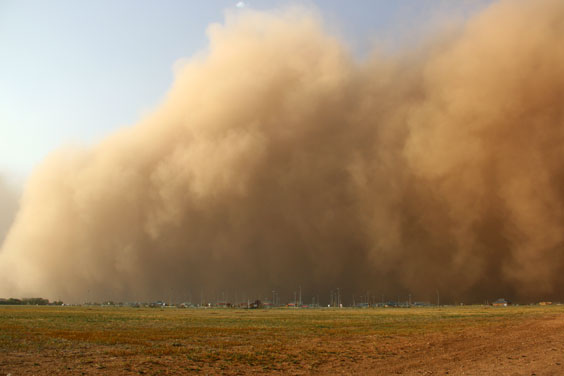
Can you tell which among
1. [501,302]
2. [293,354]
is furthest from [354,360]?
[501,302]

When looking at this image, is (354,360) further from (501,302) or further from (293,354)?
(501,302)

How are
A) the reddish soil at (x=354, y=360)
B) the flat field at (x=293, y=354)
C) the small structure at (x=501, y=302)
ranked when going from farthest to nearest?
the small structure at (x=501, y=302), the flat field at (x=293, y=354), the reddish soil at (x=354, y=360)

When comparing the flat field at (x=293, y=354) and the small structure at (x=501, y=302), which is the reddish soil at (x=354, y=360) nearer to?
the flat field at (x=293, y=354)

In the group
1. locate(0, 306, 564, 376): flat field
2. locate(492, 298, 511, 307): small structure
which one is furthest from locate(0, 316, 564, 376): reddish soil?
locate(492, 298, 511, 307): small structure

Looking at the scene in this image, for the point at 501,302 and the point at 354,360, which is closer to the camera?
the point at 354,360

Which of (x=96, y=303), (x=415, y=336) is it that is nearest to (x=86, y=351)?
(x=415, y=336)

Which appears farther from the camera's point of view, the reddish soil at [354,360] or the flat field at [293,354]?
the flat field at [293,354]

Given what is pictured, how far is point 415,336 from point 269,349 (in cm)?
659

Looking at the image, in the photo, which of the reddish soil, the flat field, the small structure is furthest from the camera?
the small structure

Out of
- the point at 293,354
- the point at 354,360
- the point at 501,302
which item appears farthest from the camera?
the point at 501,302

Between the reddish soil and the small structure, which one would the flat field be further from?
the small structure

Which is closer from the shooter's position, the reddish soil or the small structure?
the reddish soil

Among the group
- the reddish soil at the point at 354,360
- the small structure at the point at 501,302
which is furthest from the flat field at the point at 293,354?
the small structure at the point at 501,302

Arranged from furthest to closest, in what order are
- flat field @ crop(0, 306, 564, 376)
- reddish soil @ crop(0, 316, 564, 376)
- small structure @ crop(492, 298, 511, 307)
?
small structure @ crop(492, 298, 511, 307) < flat field @ crop(0, 306, 564, 376) < reddish soil @ crop(0, 316, 564, 376)
